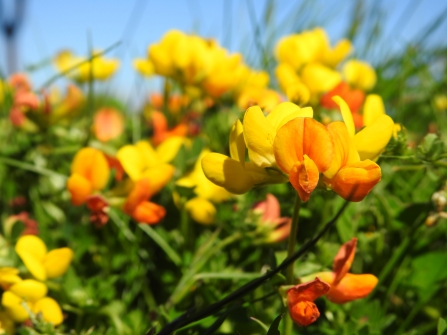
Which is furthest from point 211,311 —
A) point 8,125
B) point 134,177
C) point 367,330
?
point 8,125

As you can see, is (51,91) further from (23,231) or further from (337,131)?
(337,131)

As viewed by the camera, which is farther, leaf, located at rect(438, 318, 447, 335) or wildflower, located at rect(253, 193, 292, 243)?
wildflower, located at rect(253, 193, 292, 243)

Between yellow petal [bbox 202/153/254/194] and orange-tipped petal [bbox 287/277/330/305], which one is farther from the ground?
yellow petal [bbox 202/153/254/194]

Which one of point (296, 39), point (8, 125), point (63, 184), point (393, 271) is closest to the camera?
point (393, 271)

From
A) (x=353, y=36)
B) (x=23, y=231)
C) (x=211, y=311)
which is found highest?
(x=211, y=311)

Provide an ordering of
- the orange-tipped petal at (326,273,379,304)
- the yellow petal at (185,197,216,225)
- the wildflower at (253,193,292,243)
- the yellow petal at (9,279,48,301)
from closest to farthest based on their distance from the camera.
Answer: the orange-tipped petal at (326,273,379,304) → the yellow petal at (9,279,48,301) → the wildflower at (253,193,292,243) → the yellow petal at (185,197,216,225)

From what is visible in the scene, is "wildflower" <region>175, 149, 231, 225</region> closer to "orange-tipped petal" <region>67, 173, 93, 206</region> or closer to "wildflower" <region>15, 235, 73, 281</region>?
"orange-tipped petal" <region>67, 173, 93, 206</region>

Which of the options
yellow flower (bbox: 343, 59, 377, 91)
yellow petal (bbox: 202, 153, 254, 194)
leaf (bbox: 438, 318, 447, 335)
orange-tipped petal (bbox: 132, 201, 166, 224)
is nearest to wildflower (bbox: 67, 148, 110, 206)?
orange-tipped petal (bbox: 132, 201, 166, 224)

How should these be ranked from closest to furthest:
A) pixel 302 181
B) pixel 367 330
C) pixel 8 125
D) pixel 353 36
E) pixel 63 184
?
pixel 302 181, pixel 367 330, pixel 63 184, pixel 8 125, pixel 353 36
